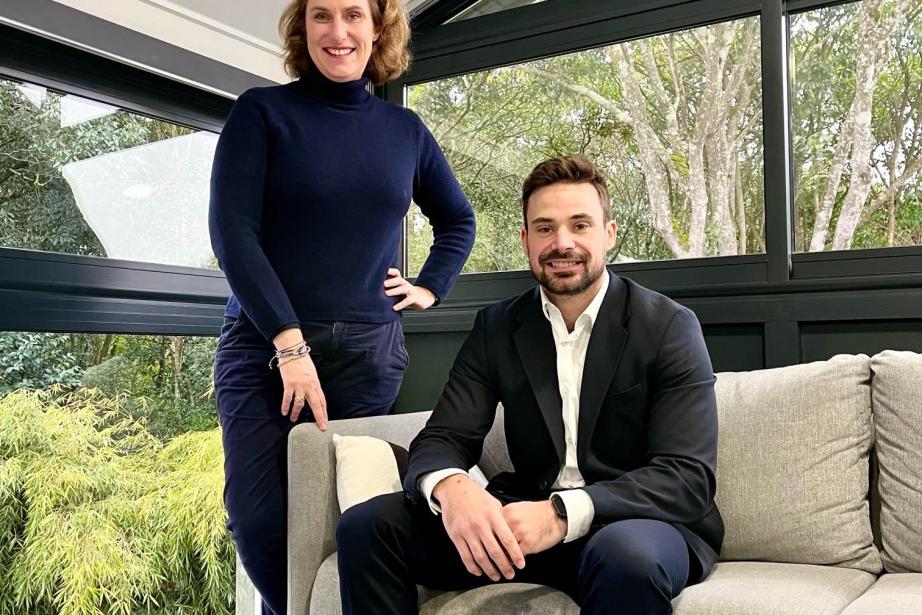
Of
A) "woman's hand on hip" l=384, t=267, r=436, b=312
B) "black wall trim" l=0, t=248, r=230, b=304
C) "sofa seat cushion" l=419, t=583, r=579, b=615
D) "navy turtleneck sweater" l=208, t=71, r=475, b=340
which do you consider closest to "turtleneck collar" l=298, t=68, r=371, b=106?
"navy turtleneck sweater" l=208, t=71, r=475, b=340

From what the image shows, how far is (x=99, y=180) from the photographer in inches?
96.3

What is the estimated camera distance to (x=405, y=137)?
6.78 feet

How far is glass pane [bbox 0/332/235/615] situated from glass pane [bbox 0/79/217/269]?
27cm

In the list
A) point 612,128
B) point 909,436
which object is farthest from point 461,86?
point 909,436

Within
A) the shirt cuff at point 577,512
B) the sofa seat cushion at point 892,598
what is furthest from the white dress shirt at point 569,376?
the sofa seat cushion at point 892,598

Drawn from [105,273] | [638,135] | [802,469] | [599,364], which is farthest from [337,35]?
[802,469]

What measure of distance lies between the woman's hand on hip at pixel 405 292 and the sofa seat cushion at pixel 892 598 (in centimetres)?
113

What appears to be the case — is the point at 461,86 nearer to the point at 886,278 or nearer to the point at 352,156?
the point at 352,156

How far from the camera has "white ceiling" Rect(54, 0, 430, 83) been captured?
2.45m

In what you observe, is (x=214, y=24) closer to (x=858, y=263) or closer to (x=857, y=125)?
(x=857, y=125)

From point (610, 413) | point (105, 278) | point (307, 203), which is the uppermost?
point (307, 203)

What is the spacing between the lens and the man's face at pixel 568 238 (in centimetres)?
183

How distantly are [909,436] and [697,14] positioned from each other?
150cm

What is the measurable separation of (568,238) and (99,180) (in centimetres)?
142
